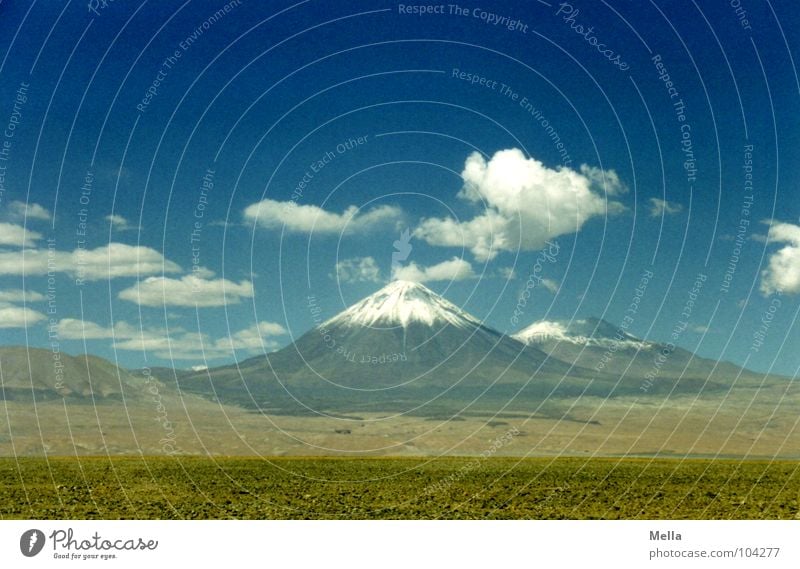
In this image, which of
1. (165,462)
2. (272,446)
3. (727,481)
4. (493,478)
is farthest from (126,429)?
(727,481)

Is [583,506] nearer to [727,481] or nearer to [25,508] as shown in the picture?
[727,481]

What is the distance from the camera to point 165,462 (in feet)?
343

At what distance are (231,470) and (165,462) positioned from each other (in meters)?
21.5

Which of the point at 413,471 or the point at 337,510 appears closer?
the point at 337,510

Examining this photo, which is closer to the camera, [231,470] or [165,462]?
[231,470]

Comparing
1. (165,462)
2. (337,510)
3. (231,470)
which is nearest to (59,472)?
(231,470)

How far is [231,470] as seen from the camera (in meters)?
85.7
